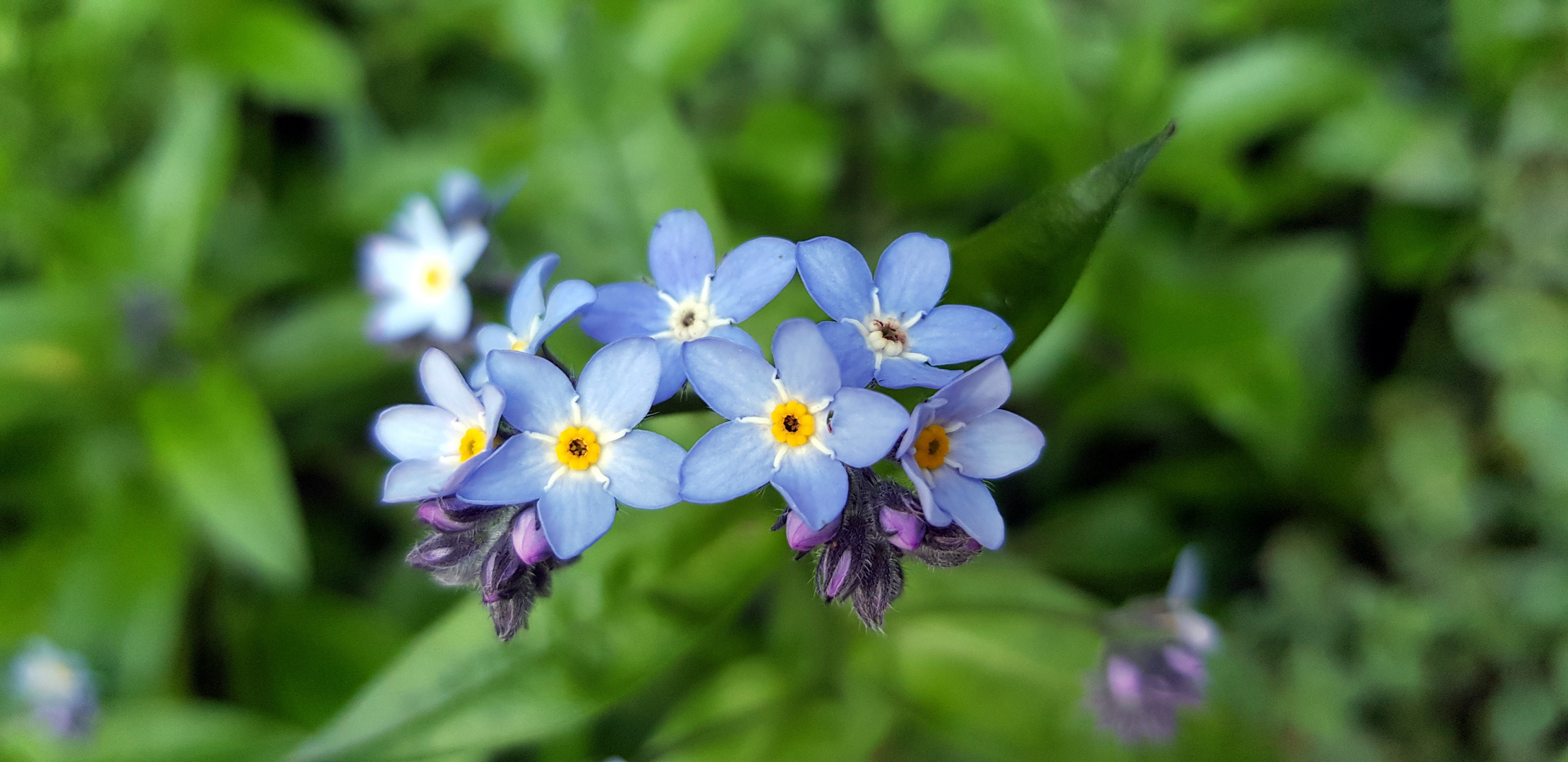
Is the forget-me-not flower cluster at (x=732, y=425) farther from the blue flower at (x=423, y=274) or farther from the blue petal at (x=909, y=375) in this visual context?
the blue flower at (x=423, y=274)

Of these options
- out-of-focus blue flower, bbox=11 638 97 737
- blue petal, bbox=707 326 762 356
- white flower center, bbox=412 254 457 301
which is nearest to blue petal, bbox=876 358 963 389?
blue petal, bbox=707 326 762 356

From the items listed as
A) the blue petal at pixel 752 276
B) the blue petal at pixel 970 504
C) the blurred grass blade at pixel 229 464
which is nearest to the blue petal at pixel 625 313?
the blue petal at pixel 752 276

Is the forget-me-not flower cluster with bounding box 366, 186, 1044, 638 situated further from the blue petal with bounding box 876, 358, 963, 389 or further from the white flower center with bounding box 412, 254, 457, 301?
the white flower center with bounding box 412, 254, 457, 301

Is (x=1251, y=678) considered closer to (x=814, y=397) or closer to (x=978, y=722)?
(x=978, y=722)

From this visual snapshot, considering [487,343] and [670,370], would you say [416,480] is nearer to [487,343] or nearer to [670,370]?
[487,343]

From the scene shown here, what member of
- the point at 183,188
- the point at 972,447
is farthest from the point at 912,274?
the point at 183,188

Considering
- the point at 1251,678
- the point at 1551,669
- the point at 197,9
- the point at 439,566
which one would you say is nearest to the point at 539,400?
the point at 439,566
